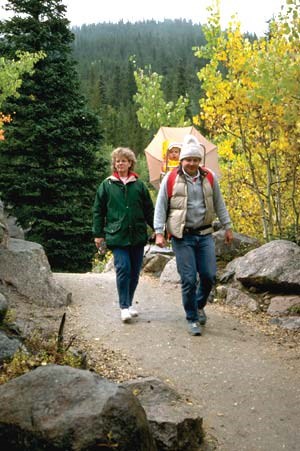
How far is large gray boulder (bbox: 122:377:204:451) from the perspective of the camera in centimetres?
318

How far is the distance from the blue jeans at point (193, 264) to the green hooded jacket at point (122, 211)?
1.64ft

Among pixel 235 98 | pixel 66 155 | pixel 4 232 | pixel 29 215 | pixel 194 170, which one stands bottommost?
pixel 29 215

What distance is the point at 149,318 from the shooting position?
6059mm

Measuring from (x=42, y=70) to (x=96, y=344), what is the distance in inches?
571

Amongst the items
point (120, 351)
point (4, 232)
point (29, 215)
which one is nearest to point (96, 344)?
point (120, 351)

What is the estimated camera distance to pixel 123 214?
5.60m

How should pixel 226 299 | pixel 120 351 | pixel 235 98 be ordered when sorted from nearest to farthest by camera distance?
pixel 120 351 → pixel 226 299 → pixel 235 98

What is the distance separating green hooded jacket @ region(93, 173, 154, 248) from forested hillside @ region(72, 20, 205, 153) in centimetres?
1929

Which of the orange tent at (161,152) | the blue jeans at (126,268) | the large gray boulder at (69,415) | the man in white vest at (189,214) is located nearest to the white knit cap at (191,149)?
the man in white vest at (189,214)

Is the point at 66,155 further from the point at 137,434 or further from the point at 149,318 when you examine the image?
the point at 137,434

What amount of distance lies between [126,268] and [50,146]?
12.4 metres

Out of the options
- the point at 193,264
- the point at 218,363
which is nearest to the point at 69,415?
the point at 218,363

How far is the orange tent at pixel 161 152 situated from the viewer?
8820 mm

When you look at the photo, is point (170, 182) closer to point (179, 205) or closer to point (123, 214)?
point (179, 205)
